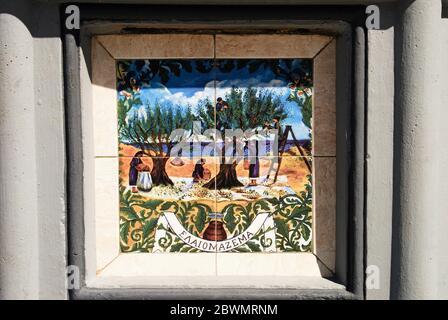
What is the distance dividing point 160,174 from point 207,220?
1.49 feet

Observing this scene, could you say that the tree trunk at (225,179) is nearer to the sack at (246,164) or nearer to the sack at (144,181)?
the sack at (246,164)

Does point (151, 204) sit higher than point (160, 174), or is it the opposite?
point (160, 174)

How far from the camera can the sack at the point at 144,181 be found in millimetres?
2717

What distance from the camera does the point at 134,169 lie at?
2.72 metres

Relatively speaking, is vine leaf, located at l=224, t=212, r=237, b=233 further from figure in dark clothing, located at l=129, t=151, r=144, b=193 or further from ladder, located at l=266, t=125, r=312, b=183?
figure in dark clothing, located at l=129, t=151, r=144, b=193

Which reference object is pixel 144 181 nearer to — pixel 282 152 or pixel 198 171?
pixel 198 171

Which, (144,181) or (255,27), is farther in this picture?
(144,181)

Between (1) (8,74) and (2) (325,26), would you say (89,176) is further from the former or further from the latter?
(2) (325,26)

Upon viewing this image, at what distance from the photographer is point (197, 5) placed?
2430 millimetres

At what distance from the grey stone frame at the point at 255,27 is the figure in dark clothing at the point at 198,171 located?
73 cm

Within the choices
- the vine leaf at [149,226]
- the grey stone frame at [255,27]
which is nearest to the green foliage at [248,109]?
the grey stone frame at [255,27]

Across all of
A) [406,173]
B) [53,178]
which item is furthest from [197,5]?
[406,173]

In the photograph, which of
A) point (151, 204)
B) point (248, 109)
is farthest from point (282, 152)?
point (151, 204)
